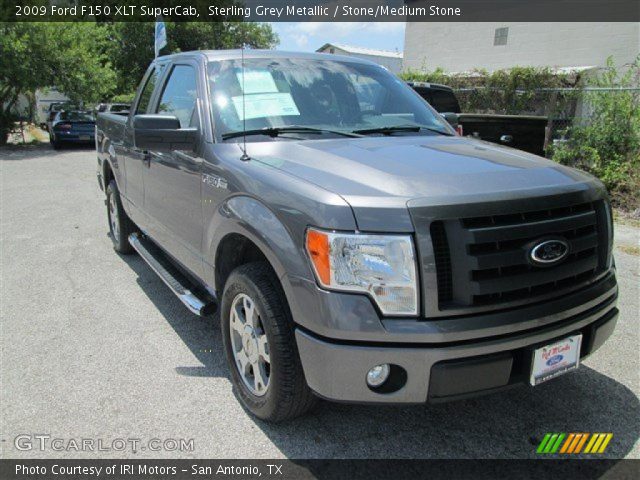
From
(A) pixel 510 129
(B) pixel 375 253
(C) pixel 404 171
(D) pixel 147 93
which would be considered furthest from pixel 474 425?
(A) pixel 510 129

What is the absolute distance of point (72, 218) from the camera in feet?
25.2

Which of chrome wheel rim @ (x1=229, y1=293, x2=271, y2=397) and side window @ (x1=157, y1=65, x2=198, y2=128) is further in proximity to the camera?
side window @ (x1=157, y1=65, x2=198, y2=128)

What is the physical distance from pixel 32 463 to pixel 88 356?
1.05 m

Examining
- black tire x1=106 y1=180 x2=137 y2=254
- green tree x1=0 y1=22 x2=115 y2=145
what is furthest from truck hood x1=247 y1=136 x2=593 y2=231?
green tree x1=0 y1=22 x2=115 y2=145

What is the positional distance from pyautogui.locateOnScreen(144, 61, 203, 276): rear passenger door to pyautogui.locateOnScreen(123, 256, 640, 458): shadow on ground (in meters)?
0.94

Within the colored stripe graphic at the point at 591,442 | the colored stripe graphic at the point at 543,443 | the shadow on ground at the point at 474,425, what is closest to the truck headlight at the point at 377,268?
the shadow on ground at the point at 474,425

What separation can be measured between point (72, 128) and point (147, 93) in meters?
15.6

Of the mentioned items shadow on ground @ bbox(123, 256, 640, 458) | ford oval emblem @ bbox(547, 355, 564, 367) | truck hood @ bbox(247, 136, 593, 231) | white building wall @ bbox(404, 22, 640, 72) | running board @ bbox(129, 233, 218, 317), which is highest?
white building wall @ bbox(404, 22, 640, 72)

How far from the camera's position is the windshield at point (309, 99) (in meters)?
3.24

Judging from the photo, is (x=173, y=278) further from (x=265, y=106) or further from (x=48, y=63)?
(x=48, y=63)

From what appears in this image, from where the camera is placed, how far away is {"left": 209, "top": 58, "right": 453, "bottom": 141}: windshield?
10.6ft

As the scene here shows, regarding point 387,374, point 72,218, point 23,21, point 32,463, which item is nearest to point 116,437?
point 32,463

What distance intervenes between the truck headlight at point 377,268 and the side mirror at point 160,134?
1.43 metres

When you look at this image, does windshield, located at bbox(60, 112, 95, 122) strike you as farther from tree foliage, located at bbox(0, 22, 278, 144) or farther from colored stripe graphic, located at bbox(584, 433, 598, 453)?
colored stripe graphic, located at bbox(584, 433, 598, 453)
